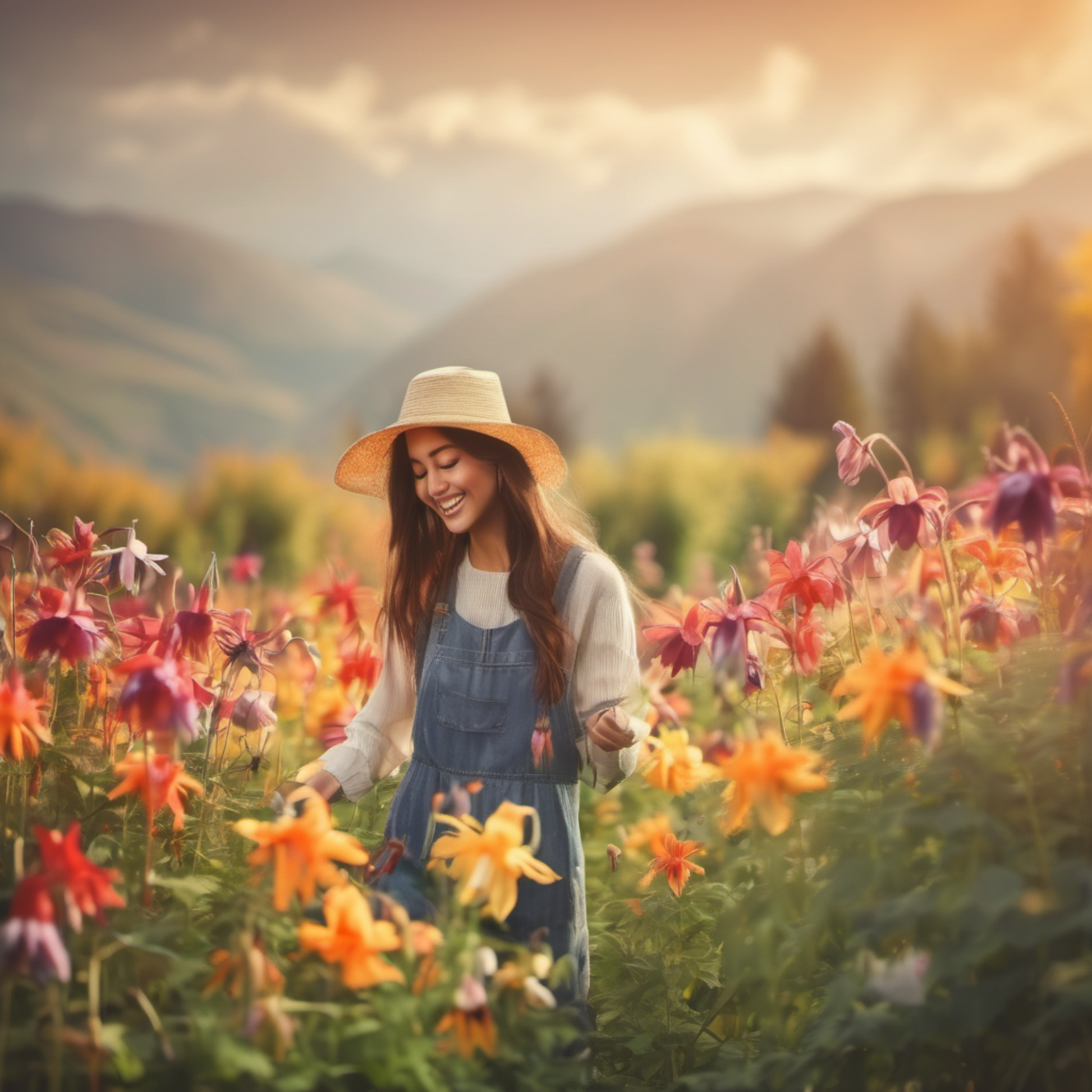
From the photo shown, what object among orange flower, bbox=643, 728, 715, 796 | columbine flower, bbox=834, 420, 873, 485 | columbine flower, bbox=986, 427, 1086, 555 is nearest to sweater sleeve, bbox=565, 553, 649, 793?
orange flower, bbox=643, 728, 715, 796

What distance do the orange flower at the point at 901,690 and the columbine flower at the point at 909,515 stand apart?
1.46 feet

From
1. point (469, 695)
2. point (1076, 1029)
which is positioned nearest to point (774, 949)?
point (1076, 1029)

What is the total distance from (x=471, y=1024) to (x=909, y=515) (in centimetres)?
105

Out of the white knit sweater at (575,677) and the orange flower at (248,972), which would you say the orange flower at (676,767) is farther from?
the orange flower at (248,972)

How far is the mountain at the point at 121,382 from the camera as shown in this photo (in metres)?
35.3

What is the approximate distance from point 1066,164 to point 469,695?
80.9m

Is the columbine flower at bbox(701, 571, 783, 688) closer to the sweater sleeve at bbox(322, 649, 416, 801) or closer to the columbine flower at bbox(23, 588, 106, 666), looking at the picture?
the sweater sleeve at bbox(322, 649, 416, 801)

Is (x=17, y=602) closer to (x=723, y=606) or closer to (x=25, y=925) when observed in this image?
(x=25, y=925)

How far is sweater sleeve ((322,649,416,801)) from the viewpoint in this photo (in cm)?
213

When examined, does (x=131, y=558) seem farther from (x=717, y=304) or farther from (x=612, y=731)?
(x=717, y=304)

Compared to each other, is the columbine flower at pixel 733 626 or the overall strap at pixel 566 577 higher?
the overall strap at pixel 566 577

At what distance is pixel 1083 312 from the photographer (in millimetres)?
19953

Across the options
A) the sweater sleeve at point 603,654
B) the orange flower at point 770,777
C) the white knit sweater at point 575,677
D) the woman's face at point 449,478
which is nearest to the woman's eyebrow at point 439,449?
the woman's face at point 449,478

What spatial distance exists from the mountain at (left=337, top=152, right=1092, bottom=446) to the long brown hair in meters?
55.7
